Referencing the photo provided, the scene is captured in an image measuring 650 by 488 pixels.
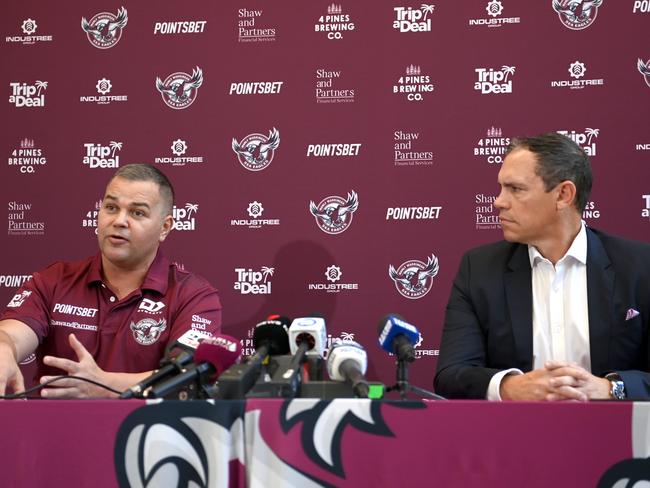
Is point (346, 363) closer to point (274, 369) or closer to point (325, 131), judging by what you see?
point (274, 369)

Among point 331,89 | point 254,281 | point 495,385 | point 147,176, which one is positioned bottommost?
point 495,385

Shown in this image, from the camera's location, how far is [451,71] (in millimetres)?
3281

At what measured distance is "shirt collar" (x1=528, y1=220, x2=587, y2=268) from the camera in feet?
7.55

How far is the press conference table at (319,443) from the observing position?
3.87 feet

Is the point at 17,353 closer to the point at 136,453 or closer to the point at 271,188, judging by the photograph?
the point at 136,453

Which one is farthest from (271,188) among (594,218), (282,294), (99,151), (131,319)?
(594,218)

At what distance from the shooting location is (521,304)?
227 cm

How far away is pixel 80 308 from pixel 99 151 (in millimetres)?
1213

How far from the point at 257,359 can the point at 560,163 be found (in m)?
1.35

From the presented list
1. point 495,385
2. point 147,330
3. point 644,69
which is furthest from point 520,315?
point 644,69

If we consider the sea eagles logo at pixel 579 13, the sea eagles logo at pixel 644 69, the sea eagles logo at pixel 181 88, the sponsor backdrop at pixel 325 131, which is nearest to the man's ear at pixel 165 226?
the sponsor backdrop at pixel 325 131

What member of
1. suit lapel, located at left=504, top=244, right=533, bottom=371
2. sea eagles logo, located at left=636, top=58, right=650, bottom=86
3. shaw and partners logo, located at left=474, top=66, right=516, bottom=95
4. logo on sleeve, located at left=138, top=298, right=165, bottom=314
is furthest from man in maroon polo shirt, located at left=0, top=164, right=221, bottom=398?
sea eagles logo, located at left=636, top=58, right=650, bottom=86

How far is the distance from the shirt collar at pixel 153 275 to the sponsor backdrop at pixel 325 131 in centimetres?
79

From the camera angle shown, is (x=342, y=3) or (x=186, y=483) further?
(x=342, y=3)
